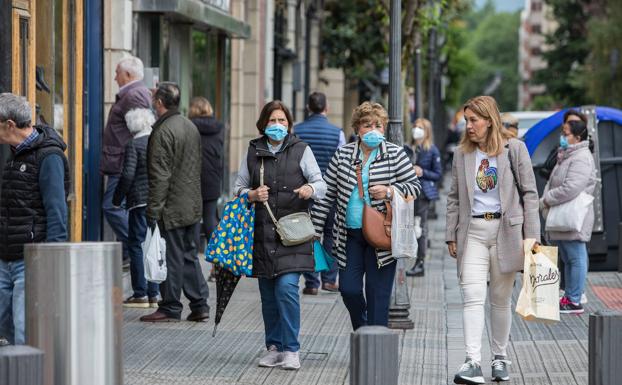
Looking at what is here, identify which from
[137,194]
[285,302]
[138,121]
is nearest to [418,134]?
[138,121]

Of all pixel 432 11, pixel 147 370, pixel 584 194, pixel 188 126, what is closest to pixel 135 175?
pixel 188 126

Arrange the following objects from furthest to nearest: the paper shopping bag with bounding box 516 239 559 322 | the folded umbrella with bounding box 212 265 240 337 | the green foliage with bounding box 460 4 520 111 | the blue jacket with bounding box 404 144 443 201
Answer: the green foliage with bounding box 460 4 520 111, the blue jacket with bounding box 404 144 443 201, the folded umbrella with bounding box 212 265 240 337, the paper shopping bag with bounding box 516 239 559 322

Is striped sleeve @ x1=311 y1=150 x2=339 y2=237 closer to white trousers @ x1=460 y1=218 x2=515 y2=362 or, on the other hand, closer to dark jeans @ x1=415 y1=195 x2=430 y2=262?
white trousers @ x1=460 y1=218 x2=515 y2=362

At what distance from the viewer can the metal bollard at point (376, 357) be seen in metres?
5.71

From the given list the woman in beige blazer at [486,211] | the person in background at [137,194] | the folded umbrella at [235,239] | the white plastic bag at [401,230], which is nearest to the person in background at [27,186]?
the folded umbrella at [235,239]

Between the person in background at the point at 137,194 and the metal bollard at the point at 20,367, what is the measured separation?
5765 mm

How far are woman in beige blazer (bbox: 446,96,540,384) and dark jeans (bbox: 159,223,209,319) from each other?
115 inches

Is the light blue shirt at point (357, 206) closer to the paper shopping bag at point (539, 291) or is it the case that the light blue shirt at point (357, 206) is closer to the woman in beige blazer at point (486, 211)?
the woman in beige blazer at point (486, 211)

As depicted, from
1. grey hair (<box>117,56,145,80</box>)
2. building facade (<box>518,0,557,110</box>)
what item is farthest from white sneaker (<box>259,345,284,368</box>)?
building facade (<box>518,0,557,110</box>)

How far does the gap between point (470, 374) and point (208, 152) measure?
5244mm

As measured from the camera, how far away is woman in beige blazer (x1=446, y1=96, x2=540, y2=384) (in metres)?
8.08

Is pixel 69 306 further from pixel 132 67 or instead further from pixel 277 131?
pixel 132 67

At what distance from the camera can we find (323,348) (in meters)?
9.65

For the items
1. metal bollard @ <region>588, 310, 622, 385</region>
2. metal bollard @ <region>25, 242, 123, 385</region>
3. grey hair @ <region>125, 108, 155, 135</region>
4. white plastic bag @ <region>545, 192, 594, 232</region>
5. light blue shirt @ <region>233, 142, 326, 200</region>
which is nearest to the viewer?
metal bollard @ <region>25, 242, 123, 385</region>
